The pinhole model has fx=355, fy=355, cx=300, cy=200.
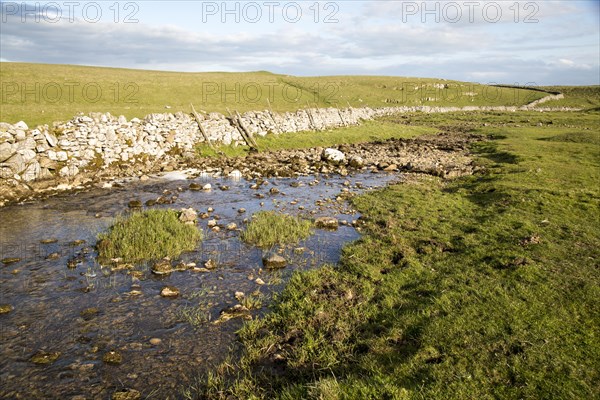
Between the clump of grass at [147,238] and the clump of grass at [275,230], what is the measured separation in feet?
7.55

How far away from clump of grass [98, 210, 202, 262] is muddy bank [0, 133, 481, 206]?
8249 millimetres

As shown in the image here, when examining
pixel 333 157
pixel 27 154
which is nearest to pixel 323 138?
pixel 333 157

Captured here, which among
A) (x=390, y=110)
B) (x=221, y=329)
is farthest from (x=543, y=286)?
(x=390, y=110)

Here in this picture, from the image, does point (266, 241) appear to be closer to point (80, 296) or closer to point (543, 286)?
point (80, 296)

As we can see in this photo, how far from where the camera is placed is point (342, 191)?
23.4 meters

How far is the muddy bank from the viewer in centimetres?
2143

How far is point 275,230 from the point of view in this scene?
15734 mm

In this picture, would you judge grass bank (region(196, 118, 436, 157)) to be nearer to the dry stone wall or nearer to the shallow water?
Result: the dry stone wall

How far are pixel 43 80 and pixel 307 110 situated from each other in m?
34.5

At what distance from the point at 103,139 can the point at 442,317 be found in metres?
26.4

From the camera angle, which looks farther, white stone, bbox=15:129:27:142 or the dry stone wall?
white stone, bbox=15:129:27:142

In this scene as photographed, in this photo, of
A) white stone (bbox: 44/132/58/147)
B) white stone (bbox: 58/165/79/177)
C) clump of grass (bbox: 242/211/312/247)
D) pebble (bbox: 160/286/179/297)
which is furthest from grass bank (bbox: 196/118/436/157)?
pebble (bbox: 160/286/179/297)

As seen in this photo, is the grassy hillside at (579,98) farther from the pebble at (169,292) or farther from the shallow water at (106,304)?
the pebble at (169,292)

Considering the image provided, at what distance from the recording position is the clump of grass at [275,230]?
15.2 meters
